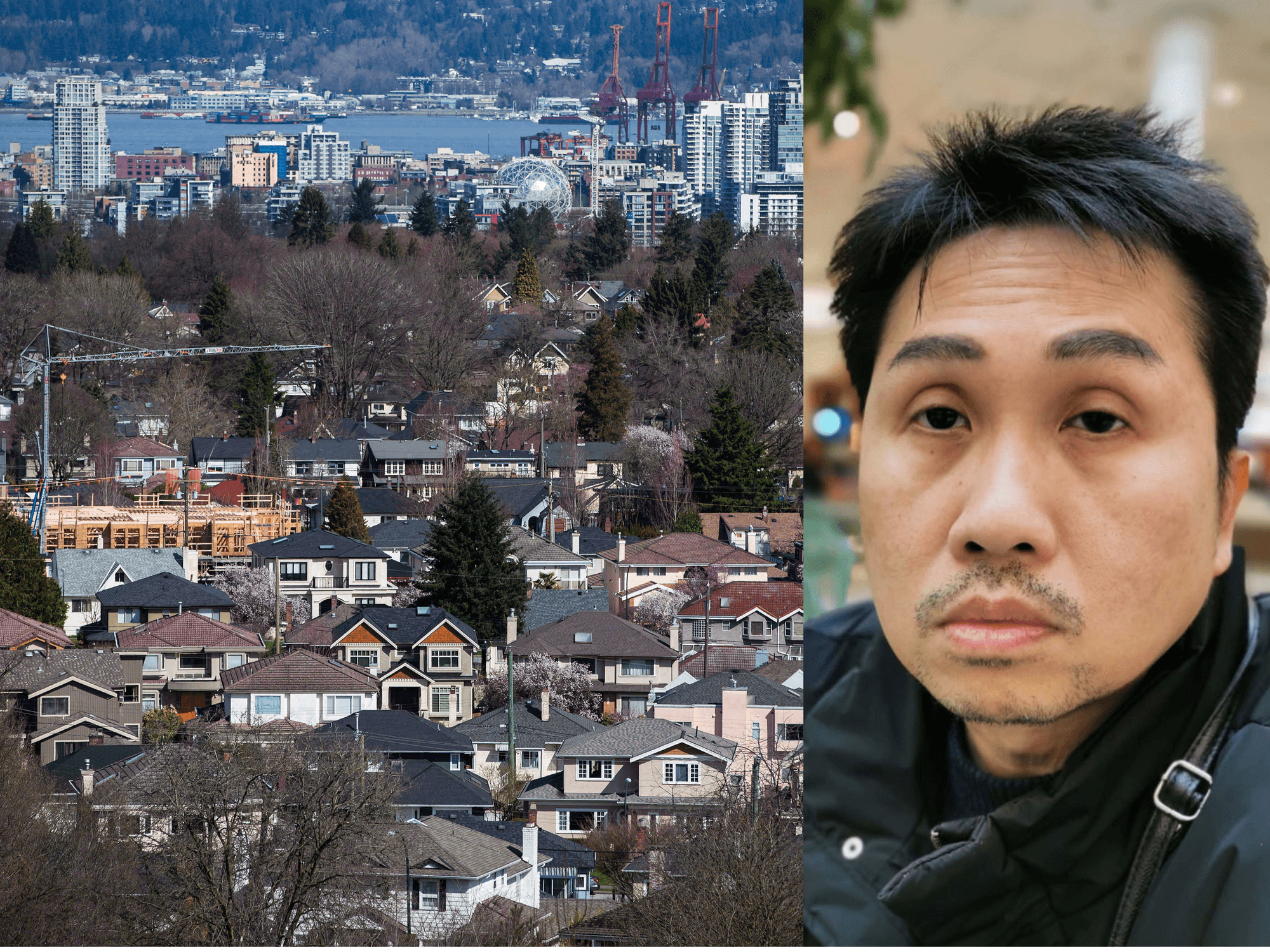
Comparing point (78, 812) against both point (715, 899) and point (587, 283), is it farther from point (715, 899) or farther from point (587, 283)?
point (587, 283)

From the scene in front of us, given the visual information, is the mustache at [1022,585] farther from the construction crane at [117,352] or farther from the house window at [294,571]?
the construction crane at [117,352]

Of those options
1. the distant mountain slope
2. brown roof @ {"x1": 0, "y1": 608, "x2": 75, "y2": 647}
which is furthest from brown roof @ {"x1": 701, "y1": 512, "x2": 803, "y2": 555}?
the distant mountain slope

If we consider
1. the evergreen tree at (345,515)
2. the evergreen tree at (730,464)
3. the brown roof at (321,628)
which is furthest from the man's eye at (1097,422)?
the evergreen tree at (345,515)

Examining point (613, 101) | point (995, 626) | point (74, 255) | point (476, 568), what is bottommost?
point (476, 568)

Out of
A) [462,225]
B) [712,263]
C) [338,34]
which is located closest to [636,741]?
[712,263]

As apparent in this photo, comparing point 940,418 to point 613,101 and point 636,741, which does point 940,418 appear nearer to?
point 636,741

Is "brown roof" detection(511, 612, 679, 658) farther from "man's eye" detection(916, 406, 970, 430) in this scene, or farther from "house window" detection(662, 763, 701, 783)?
"man's eye" detection(916, 406, 970, 430)

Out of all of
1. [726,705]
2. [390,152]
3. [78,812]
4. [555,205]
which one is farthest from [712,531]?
[390,152]
